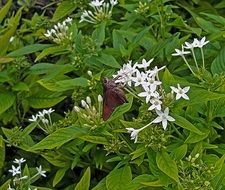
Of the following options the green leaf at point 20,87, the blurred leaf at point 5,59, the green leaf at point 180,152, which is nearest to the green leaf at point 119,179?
the green leaf at point 180,152

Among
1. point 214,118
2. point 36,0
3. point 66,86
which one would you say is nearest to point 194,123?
point 214,118

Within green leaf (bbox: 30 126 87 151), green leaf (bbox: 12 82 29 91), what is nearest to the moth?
green leaf (bbox: 30 126 87 151)

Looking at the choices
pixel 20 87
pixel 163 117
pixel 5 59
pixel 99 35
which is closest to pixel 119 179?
pixel 163 117

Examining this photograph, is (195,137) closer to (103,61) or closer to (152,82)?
(152,82)

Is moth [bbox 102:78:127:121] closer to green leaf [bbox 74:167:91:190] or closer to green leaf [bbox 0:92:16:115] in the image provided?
green leaf [bbox 74:167:91:190]

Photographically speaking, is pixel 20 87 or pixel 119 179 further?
pixel 20 87
